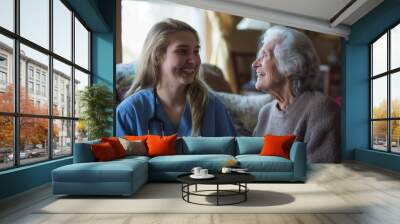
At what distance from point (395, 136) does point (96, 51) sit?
21.8ft

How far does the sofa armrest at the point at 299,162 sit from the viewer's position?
593 centimetres

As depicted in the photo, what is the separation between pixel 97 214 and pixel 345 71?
284 inches

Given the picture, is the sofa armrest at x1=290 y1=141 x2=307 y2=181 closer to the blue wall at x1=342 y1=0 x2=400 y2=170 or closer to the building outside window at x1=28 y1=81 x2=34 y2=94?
the blue wall at x1=342 y1=0 x2=400 y2=170

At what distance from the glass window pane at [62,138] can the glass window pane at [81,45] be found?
1.39 m

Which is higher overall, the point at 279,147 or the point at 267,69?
the point at 267,69

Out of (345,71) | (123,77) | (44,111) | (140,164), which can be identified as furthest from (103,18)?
(345,71)

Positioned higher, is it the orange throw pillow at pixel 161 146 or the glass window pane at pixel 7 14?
the glass window pane at pixel 7 14

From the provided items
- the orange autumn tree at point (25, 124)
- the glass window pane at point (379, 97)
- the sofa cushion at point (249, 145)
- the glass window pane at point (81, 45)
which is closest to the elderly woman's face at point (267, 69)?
the sofa cushion at point (249, 145)

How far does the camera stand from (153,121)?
27.0 feet

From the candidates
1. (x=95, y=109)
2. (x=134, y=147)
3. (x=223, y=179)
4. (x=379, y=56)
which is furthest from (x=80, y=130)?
(x=379, y=56)

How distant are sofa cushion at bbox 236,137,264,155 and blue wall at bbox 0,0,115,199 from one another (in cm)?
305

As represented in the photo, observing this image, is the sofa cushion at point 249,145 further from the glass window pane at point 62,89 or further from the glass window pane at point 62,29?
the glass window pane at point 62,29

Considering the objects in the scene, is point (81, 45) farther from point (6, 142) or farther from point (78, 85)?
point (6, 142)

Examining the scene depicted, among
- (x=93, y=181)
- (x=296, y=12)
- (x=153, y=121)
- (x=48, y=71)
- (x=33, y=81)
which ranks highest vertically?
(x=296, y=12)
